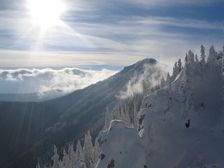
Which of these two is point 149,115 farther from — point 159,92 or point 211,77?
point 211,77

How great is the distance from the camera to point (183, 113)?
326ft

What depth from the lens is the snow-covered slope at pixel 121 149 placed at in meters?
84.5

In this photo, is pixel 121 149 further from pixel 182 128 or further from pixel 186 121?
pixel 186 121

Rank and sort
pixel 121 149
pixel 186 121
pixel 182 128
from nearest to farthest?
pixel 121 149
pixel 182 128
pixel 186 121

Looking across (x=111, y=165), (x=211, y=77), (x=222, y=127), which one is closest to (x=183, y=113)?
(x=222, y=127)

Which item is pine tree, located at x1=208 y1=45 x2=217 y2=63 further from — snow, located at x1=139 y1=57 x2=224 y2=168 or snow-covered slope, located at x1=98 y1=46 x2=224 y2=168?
snow, located at x1=139 y1=57 x2=224 y2=168

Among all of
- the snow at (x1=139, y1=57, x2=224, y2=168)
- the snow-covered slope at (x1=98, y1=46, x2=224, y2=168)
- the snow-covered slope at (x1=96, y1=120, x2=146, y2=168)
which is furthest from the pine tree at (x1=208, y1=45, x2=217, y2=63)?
the snow-covered slope at (x1=96, y1=120, x2=146, y2=168)

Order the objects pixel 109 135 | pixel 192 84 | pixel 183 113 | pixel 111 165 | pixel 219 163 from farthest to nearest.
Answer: pixel 192 84, pixel 183 113, pixel 109 135, pixel 111 165, pixel 219 163

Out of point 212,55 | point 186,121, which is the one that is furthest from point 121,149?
point 212,55

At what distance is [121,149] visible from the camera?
87.6 meters

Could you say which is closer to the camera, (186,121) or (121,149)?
(121,149)

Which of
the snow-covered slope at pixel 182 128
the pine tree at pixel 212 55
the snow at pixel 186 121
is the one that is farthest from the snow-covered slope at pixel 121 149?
the pine tree at pixel 212 55

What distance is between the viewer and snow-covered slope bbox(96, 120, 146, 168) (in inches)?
3327

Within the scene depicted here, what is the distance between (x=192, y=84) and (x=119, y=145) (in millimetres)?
34359
